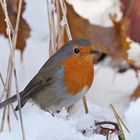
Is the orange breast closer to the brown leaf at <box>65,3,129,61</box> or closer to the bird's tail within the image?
the bird's tail

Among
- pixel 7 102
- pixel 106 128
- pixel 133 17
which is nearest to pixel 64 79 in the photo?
pixel 7 102

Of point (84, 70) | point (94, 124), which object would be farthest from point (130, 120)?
point (94, 124)

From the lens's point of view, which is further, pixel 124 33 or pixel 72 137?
pixel 124 33

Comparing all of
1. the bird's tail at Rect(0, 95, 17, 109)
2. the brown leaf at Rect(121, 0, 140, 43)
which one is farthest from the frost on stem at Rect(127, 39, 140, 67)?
the bird's tail at Rect(0, 95, 17, 109)

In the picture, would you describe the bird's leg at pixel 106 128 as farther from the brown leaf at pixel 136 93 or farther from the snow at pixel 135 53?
the snow at pixel 135 53

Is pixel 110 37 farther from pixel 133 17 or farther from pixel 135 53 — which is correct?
pixel 135 53

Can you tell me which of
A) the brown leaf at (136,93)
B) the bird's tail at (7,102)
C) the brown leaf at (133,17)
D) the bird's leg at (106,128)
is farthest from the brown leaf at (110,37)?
the bird's leg at (106,128)

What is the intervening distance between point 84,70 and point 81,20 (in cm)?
89

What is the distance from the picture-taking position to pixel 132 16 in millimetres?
4355

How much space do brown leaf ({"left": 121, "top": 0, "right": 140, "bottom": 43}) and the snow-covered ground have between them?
33 centimetres

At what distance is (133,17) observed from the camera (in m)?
4.35

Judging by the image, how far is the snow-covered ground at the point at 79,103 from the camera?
2.74 metres

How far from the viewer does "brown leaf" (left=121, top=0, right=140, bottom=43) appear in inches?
169

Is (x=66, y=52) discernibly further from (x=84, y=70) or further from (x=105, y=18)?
(x=105, y=18)
